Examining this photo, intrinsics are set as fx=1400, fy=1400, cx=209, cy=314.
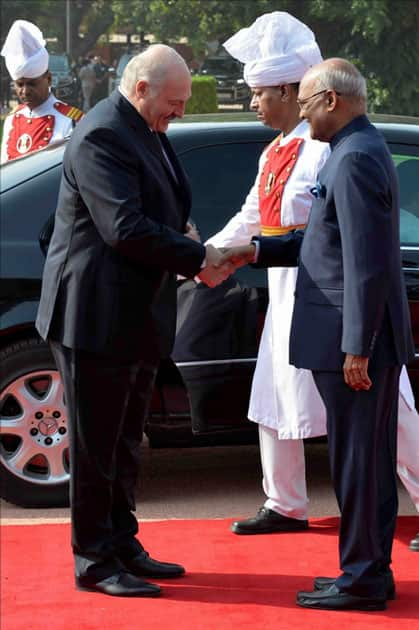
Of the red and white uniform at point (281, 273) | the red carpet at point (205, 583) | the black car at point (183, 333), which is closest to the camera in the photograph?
the red carpet at point (205, 583)

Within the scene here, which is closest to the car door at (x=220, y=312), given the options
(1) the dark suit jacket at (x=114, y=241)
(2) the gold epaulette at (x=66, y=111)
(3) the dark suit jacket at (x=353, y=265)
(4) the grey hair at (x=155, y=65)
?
(1) the dark suit jacket at (x=114, y=241)

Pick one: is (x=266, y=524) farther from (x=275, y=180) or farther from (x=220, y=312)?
(x=275, y=180)

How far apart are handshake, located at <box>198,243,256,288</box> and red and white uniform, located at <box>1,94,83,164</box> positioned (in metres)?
2.57

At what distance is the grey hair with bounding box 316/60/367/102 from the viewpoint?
4352mm

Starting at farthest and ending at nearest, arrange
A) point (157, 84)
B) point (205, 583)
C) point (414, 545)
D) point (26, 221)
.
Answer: point (26, 221) → point (414, 545) → point (205, 583) → point (157, 84)

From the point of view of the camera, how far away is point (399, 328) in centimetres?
440

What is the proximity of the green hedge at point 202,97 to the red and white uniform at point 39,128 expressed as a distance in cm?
2493

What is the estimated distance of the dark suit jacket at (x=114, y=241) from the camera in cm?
437

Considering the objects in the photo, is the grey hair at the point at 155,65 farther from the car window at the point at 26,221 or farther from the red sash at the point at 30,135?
the red sash at the point at 30,135

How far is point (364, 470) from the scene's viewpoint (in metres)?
4.43

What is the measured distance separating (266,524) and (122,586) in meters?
0.96

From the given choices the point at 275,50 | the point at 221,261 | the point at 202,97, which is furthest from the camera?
the point at 202,97

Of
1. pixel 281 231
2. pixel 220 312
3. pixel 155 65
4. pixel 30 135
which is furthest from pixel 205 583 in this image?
pixel 30 135

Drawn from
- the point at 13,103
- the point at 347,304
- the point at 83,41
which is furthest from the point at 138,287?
the point at 83,41
